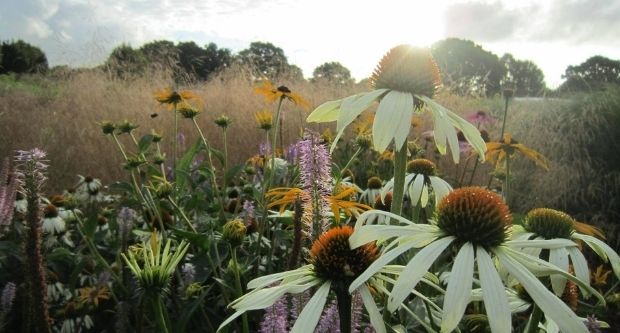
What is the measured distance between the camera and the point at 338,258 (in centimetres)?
59

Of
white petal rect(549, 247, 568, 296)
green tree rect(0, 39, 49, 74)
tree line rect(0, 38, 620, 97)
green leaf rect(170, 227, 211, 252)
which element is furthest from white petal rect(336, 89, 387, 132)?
green tree rect(0, 39, 49, 74)

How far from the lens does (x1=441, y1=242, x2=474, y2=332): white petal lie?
1.44ft

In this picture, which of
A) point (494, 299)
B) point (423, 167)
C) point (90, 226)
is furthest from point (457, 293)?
point (90, 226)

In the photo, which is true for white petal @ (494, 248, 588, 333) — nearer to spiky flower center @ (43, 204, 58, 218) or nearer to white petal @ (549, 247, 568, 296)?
white petal @ (549, 247, 568, 296)

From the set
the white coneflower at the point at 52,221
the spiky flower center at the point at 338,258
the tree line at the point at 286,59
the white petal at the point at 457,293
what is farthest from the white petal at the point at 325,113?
the tree line at the point at 286,59

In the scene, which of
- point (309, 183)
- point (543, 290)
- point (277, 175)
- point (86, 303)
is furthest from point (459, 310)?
point (86, 303)

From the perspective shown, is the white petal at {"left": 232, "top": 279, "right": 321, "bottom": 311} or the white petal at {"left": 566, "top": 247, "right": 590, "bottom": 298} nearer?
the white petal at {"left": 232, "top": 279, "right": 321, "bottom": 311}

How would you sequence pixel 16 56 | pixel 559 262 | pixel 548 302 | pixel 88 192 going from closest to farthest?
pixel 548 302 < pixel 559 262 < pixel 88 192 < pixel 16 56

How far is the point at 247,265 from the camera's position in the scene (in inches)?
47.7

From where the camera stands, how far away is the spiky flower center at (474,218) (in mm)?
582

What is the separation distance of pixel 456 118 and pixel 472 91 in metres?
6.33

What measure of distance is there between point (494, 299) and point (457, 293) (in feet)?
0.11

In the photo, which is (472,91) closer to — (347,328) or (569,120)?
(569,120)

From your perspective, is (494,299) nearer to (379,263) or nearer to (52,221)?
(379,263)
